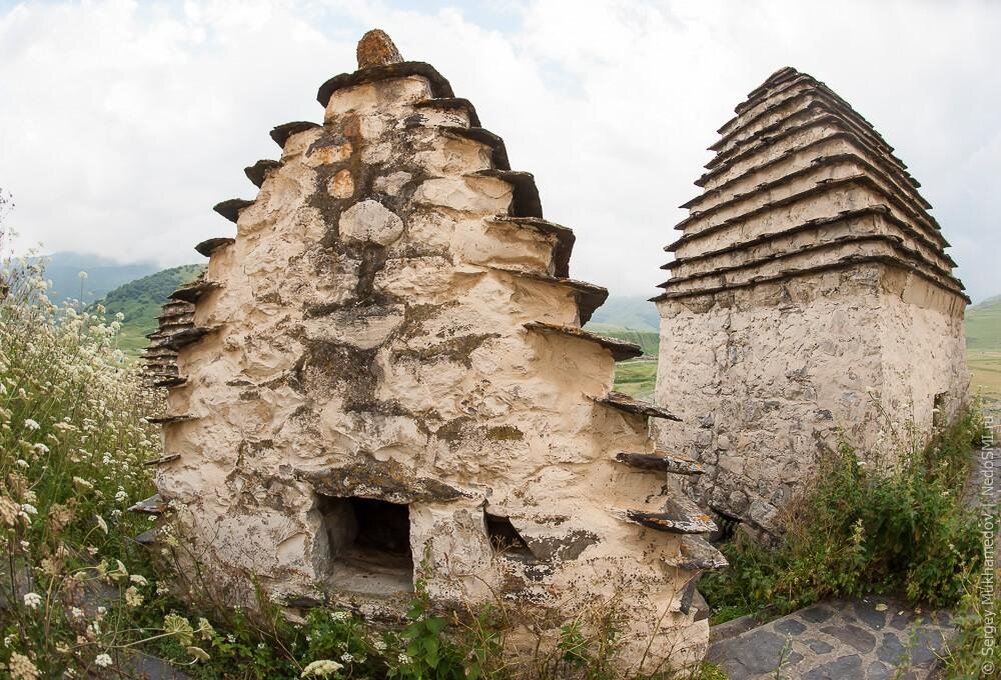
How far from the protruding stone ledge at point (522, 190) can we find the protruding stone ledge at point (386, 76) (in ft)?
2.56

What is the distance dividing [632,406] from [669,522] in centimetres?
62

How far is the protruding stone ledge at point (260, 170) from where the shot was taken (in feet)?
11.0

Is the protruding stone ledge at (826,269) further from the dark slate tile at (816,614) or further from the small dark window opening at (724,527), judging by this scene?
the dark slate tile at (816,614)

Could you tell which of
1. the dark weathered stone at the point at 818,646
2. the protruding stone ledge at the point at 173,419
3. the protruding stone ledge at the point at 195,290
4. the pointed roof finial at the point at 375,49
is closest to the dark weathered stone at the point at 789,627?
the dark weathered stone at the point at 818,646

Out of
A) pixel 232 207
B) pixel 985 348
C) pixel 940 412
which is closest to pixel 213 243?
pixel 232 207

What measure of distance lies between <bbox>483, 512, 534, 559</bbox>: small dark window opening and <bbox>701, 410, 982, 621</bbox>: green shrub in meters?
2.47

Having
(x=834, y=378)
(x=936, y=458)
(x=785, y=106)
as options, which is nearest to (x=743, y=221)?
(x=785, y=106)

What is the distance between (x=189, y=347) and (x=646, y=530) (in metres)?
2.99

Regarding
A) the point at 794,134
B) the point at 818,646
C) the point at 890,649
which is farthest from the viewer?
the point at 794,134

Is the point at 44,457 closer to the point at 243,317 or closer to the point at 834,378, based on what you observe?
the point at 243,317

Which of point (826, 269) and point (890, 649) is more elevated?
point (826, 269)

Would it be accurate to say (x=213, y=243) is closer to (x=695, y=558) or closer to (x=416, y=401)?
(x=416, y=401)

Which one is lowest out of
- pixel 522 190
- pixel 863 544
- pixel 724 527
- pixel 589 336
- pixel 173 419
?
pixel 724 527

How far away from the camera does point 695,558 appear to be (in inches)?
111
